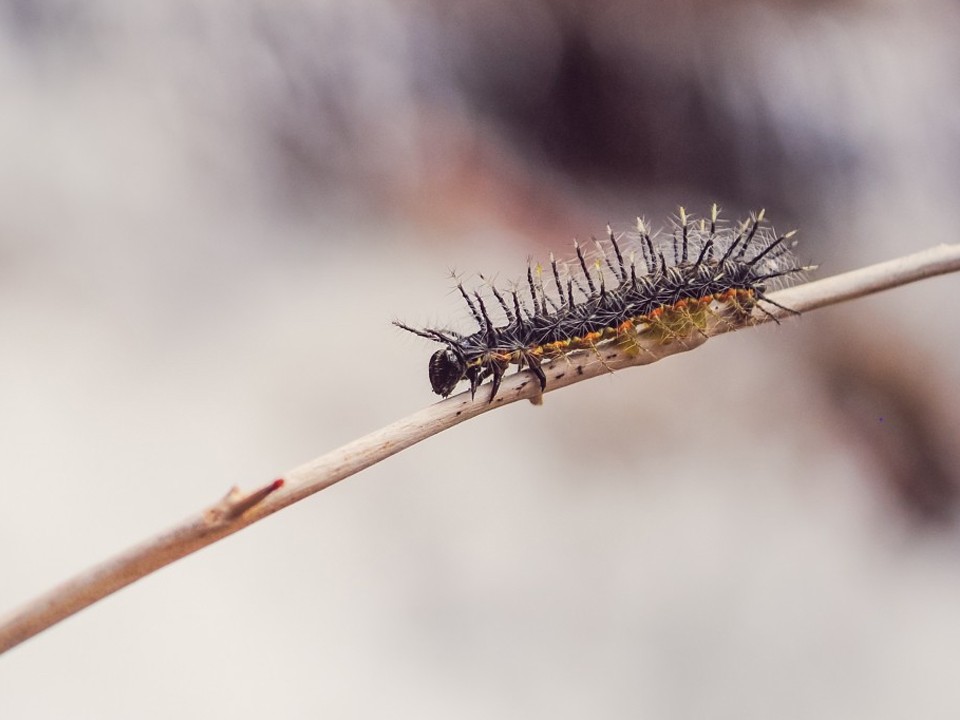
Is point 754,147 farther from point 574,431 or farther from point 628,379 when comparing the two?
point 574,431

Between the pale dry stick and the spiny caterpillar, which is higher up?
the spiny caterpillar

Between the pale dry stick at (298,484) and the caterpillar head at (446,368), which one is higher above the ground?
the caterpillar head at (446,368)

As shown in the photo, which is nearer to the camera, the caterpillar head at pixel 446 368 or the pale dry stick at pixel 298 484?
the pale dry stick at pixel 298 484

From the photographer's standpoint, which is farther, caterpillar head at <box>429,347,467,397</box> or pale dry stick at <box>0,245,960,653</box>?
caterpillar head at <box>429,347,467,397</box>

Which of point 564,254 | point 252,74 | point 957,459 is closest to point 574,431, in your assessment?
point 564,254
